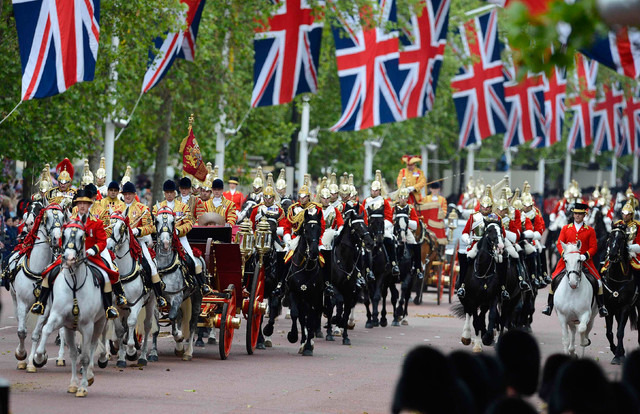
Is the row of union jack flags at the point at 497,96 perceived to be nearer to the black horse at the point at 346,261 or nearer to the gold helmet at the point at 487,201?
the gold helmet at the point at 487,201

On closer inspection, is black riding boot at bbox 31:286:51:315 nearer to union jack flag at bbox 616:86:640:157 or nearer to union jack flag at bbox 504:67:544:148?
union jack flag at bbox 504:67:544:148

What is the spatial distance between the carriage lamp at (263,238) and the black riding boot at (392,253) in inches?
193

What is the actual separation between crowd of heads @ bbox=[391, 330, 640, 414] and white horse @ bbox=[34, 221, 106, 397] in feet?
20.7

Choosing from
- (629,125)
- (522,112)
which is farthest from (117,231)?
(629,125)

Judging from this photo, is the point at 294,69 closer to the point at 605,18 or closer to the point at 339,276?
the point at 339,276

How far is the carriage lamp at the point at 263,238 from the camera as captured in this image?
58.8 feet

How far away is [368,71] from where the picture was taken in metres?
31.6

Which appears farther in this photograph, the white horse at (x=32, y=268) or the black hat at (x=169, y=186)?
the black hat at (x=169, y=186)

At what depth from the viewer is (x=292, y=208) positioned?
1805 cm

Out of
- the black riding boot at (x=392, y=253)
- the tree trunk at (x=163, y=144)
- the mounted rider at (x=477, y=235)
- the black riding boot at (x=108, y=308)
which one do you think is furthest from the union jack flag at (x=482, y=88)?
the black riding boot at (x=108, y=308)

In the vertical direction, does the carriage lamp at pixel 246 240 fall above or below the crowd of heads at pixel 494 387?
above

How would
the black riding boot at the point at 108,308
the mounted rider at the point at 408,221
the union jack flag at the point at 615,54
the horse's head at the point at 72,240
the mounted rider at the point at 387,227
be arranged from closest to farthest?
the horse's head at the point at 72,240 < the black riding boot at the point at 108,308 < the union jack flag at the point at 615,54 < the mounted rider at the point at 387,227 < the mounted rider at the point at 408,221

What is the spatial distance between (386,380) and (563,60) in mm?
9999

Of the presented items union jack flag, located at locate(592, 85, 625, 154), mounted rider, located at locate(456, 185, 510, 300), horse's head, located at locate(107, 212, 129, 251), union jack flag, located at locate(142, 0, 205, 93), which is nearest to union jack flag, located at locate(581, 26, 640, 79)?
mounted rider, located at locate(456, 185, 510, 300)
